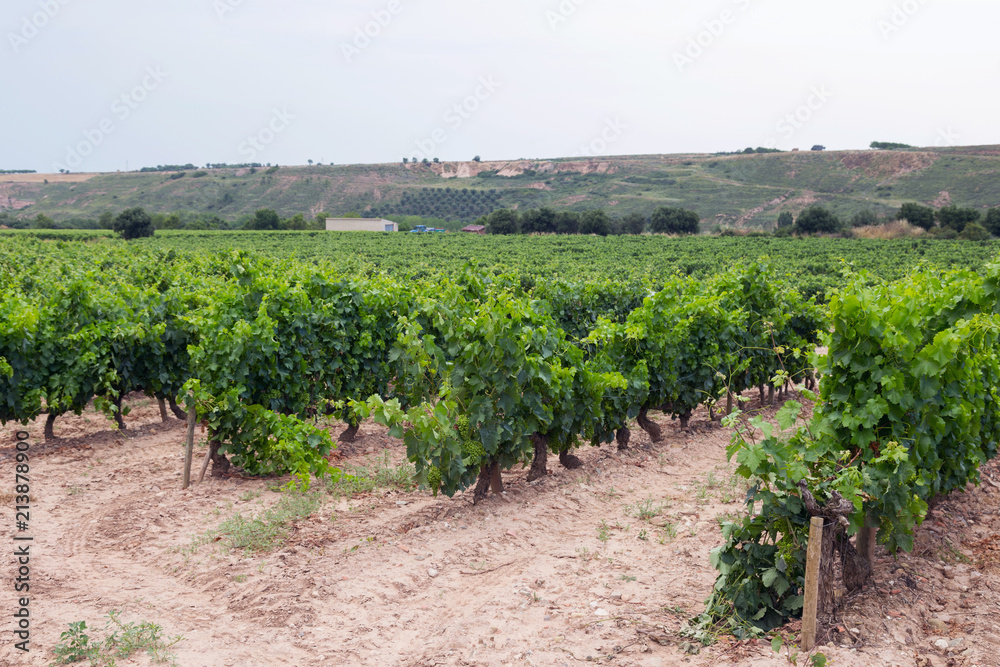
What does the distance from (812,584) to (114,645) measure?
4522 mm

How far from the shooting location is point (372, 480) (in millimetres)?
7766

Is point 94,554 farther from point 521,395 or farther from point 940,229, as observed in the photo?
point 940,229

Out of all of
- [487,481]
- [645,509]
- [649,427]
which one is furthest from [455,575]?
[649,427]

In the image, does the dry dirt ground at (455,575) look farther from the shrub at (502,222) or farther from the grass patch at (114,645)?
the shrub at (502,222)

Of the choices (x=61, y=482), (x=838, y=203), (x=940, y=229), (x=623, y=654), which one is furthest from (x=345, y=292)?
(x=838, y=203)

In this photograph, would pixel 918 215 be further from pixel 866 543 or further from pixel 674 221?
pixel 866 543

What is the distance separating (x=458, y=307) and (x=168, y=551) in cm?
403

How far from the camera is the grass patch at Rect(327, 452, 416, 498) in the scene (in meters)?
7.46

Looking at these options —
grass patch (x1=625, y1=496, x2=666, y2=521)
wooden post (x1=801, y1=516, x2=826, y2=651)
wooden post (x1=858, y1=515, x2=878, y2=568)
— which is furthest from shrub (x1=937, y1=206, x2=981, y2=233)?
wooden post (x1=801, y1=516, x2=826, y2=651)

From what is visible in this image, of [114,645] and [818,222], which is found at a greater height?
[818,222]

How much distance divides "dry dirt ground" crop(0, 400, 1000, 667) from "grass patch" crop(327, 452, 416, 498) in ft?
0.45

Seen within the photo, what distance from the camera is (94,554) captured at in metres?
6.10

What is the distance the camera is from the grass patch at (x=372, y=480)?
24.5 feet

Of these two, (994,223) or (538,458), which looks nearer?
(538,458)
